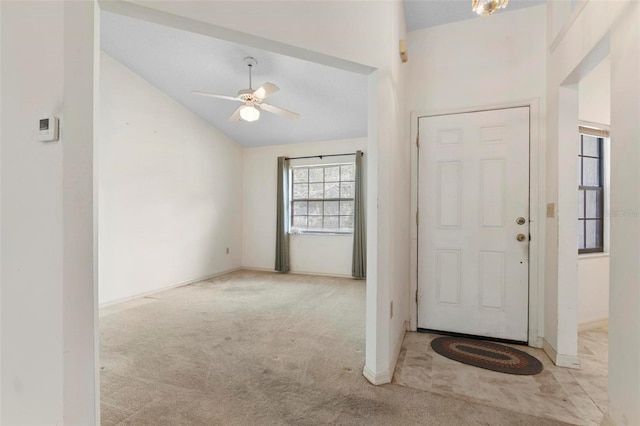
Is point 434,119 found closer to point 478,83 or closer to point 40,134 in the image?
point 478,83

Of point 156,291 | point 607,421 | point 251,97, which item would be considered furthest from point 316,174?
point 607,421

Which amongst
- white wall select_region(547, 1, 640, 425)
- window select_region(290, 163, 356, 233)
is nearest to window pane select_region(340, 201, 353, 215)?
window select_region(290, 163, 356, 233)

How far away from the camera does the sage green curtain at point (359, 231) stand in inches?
204

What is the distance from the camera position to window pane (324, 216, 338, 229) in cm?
566

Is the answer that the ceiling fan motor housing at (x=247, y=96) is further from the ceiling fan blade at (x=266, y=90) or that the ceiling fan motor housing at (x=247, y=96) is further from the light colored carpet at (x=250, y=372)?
the light colored carpet at (x=250, y=372)

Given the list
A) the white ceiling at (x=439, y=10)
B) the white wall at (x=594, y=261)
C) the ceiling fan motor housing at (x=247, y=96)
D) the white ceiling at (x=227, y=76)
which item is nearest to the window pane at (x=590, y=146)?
the white wall at (x=594, y=261)

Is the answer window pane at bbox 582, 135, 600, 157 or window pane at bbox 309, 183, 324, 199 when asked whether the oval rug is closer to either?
window pane at bbox 582, 135, 600, 157

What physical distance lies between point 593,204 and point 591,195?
10 cm

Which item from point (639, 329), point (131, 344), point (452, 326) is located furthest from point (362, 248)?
point (639, 329)

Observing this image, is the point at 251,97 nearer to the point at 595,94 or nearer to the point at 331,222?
the point at 331,222

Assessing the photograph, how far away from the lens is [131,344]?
2600 millimetres

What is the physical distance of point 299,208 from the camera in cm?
593

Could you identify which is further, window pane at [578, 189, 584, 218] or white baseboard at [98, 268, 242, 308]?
white baseboard at [98, 268, 242, 308]

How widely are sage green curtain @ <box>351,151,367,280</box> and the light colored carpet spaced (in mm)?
1418
